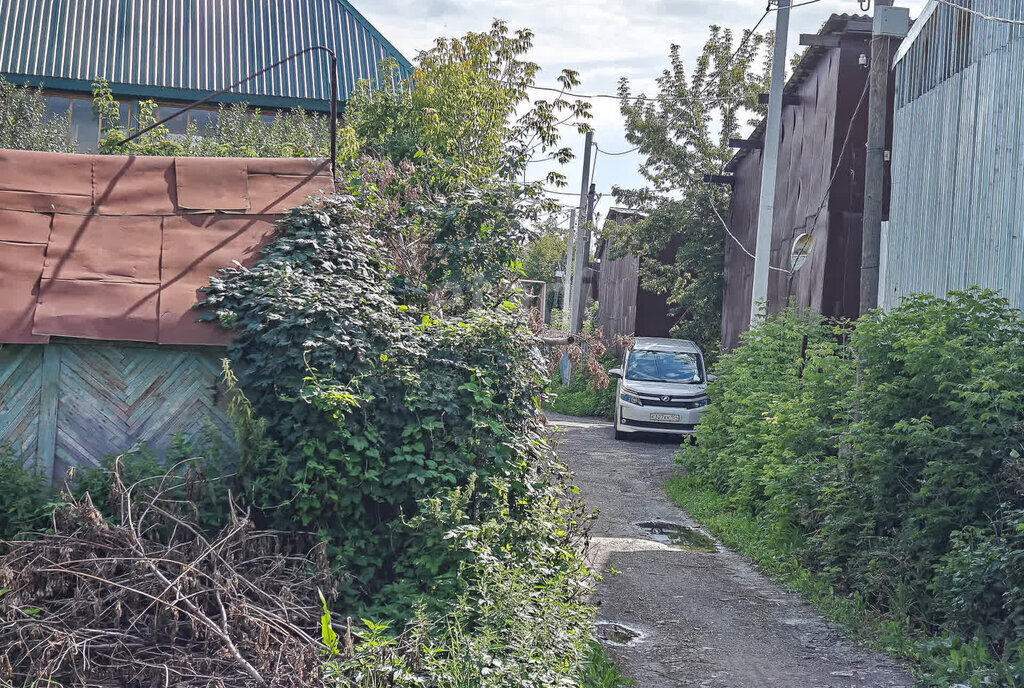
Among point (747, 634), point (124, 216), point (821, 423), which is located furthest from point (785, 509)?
point (124, 216)

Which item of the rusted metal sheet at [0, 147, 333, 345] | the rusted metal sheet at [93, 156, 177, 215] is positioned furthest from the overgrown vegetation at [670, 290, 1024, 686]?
the rusted metal sheet at [93, 156, 177, 215]

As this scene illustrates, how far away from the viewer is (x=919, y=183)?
37.7ft

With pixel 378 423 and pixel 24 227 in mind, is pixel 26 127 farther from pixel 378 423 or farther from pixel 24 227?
pixel 378 423

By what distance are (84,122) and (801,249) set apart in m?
12.7

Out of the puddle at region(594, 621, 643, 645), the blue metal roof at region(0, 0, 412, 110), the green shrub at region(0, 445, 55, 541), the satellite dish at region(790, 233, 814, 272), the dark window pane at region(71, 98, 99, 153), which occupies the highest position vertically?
the blue metal roof at region(0, 0, 412, 110)

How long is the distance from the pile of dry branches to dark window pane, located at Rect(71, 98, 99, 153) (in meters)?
11.7

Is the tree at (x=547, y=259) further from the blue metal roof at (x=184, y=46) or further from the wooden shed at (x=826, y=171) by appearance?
the blue metal roof at (x=184, y=46)

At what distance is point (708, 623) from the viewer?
752 cm

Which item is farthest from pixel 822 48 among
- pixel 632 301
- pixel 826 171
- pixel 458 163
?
pixel 632 301

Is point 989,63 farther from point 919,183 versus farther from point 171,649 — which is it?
point 171,649

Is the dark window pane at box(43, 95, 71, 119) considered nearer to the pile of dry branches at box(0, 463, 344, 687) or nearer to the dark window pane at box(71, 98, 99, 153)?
the dark window pane at box(71, 98, 99, 153)

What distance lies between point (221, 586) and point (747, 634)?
4.05 m

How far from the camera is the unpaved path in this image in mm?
6363

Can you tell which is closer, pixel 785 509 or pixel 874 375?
pixel 874 375
